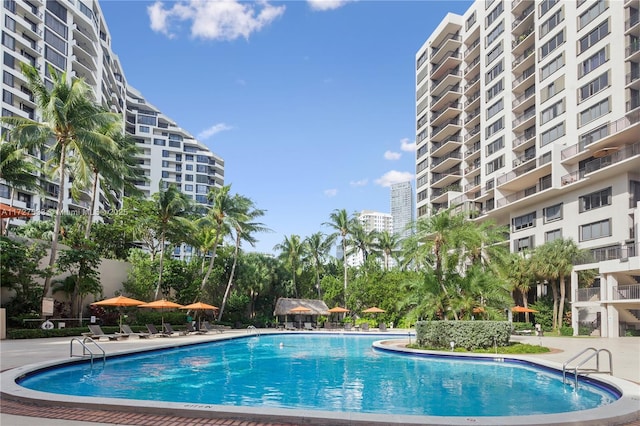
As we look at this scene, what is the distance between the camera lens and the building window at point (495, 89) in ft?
171

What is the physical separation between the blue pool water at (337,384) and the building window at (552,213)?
1000 inches

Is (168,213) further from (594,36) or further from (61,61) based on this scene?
(61,61)

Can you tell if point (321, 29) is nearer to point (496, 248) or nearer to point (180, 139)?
point (496, 248)

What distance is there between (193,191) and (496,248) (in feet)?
285

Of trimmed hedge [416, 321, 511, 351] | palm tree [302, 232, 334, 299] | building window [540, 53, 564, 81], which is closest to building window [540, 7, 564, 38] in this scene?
building window [540, 53, 564, 81]

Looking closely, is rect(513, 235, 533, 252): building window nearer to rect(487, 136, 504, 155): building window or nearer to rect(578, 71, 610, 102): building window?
rect(487, 136, 504, 155): building window

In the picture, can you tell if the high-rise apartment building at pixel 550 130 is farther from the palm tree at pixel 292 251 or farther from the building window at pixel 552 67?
the palm tree at pixel 292 251

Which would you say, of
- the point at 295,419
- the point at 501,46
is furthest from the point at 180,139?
the point at 295,419

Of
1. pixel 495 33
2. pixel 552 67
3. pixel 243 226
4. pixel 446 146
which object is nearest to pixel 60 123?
pixel 243 226

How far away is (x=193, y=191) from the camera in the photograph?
107812mm

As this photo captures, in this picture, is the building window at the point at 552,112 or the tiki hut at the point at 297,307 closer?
the building window at the point at 552,112

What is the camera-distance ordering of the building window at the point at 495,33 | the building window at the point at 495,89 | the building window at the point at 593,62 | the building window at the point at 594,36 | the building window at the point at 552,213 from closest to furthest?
the building window at the point at 593,62 → the building window at the point at 594,36 → the building window at the point at 552,213 → the building window at the point at 495,89 → the building window at the point at 495,33

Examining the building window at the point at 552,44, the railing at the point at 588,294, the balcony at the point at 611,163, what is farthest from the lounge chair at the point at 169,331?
the building window at the point at 552,44

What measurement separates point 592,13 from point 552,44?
473cm
